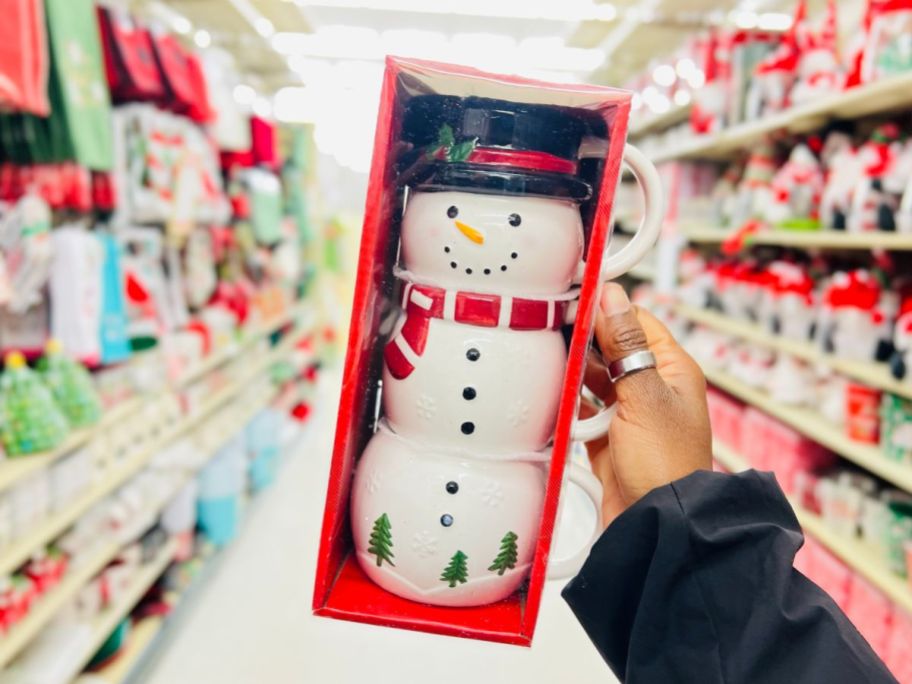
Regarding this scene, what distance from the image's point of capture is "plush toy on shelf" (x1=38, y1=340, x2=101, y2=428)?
1662mm

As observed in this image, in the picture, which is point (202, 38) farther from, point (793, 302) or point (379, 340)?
point (379, 340)

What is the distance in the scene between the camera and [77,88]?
1.68 m

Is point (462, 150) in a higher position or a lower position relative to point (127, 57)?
lower

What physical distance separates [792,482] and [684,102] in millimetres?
1717

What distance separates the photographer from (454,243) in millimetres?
691

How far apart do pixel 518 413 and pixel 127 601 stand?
1829 millimetres

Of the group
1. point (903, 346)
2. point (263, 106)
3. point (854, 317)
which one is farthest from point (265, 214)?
point (903, 346)

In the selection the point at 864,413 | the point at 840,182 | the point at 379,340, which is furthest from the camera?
the point at 840,182

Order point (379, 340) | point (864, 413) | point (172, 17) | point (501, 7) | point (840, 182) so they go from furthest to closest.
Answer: point (172, 17) → point (501, 7) → point (840, 182) → point (864, 413) → point (379, 340)

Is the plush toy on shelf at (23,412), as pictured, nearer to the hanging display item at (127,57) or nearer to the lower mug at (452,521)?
the hanging display item at (127,57)

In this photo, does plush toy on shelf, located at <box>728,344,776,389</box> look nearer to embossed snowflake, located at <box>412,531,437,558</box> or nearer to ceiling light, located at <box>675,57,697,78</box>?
ceiling light, located at <box>675,57,697,78</box>

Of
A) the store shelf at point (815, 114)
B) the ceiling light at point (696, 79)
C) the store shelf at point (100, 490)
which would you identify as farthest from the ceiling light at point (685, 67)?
the store shelf at point (100, 490)

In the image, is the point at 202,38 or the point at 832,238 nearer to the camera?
the point at 832,238

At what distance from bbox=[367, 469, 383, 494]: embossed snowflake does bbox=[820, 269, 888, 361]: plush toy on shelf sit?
5.38 feet
